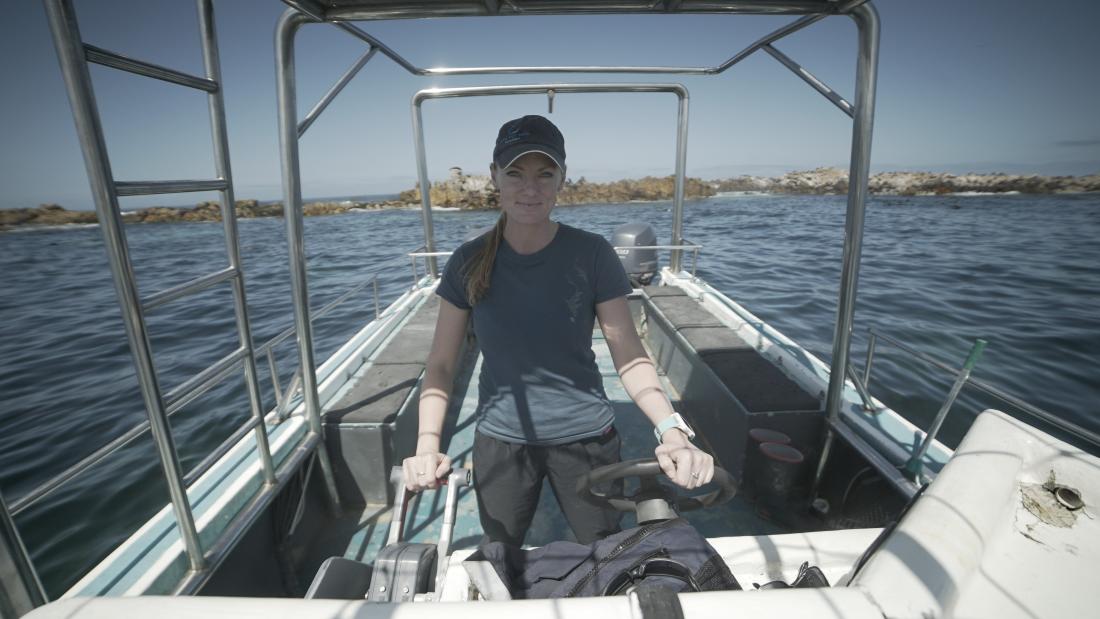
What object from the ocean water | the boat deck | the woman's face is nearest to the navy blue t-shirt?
the woman's face

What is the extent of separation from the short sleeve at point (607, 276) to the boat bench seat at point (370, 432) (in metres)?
1.67

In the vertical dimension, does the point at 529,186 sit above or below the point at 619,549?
above

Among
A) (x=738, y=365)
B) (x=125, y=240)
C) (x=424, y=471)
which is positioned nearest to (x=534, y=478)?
(x=424, y=471)

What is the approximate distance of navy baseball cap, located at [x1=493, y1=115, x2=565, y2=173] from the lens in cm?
134

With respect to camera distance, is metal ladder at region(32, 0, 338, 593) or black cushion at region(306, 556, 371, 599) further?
black cushion at region(306, 556, 371, 599)

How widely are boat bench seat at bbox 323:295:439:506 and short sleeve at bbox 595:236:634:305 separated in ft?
5.47

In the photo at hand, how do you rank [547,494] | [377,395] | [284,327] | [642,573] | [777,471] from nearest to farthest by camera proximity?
[642,573], [777,471], [377,395], [547,494], [284,327]

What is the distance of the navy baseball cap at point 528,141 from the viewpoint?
1343 millimetres

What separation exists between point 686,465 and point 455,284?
0.96 meters

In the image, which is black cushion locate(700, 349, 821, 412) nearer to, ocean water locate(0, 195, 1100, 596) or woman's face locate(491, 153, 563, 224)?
woman's face locate(491, 153, 563, 224)

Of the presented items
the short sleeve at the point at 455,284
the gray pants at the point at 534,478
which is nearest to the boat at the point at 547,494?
the gray pants at the point at 534,478

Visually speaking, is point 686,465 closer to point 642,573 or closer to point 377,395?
point 642,573

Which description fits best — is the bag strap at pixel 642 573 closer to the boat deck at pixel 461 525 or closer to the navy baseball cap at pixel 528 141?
the navy baseball cap at pixel 528 141

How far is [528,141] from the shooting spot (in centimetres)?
135
